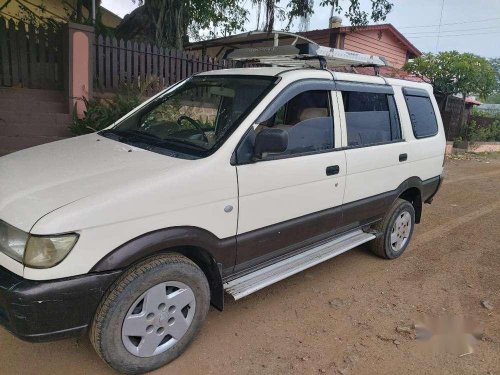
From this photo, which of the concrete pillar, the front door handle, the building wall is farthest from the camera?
the building wall

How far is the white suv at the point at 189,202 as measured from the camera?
2086 mm

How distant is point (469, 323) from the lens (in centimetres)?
333

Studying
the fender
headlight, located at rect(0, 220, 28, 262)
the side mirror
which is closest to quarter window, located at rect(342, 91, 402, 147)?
the side mirror

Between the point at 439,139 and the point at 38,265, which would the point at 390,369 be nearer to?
the point at 38,265

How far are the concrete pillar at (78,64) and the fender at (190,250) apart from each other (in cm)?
529

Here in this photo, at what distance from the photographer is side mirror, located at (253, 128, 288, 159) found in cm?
263

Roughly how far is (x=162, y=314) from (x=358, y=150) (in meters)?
2.23

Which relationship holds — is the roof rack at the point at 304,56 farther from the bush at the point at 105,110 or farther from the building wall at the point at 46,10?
the building wall at the point at 46,10

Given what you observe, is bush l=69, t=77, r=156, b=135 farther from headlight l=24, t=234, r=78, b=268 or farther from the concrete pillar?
headlight l=24, t=234, r=78, b=268

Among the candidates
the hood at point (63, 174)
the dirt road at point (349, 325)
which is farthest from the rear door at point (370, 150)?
the hood at point (63, 174)

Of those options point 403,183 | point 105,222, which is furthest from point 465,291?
point 105,222

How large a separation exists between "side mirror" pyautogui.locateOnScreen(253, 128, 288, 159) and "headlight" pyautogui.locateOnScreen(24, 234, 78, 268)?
1.27 metres

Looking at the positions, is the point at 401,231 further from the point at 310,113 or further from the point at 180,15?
the point at 180,15

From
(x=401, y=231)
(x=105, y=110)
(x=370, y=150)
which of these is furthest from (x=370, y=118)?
(x=105, y=110)
